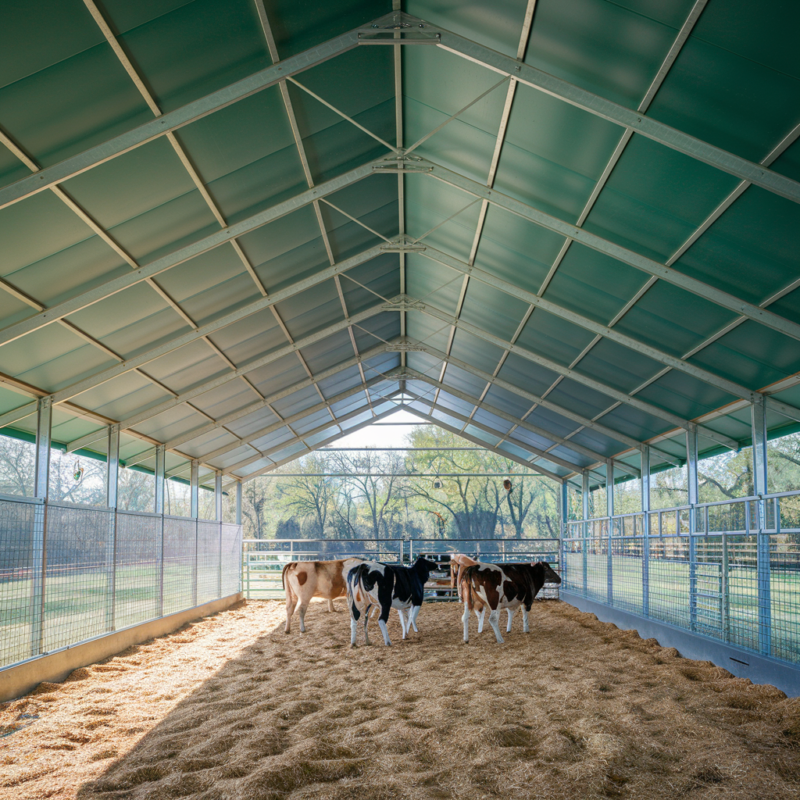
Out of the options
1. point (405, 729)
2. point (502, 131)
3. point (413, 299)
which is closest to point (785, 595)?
point (405, 729)

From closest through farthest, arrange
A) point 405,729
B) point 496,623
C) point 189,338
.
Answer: point 405,729
point 189,338
point 496,623

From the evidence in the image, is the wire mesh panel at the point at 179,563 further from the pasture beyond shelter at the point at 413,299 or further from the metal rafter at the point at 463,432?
the metal rafter at the point at 463,432

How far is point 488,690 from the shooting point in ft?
22.2

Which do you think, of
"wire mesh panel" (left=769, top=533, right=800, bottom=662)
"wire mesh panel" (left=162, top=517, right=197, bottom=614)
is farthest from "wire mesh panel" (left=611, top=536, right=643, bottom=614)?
"wire mesh panel" (left=162, top=517, right=197, bottom=614)

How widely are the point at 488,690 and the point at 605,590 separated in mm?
9268

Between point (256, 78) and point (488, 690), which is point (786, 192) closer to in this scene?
point (256, 78)

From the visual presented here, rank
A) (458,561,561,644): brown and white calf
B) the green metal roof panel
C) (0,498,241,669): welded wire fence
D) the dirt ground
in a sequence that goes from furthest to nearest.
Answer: (458,561,561,644): brown and white calf → (0,498,241,669): welded wire fence → the green metal roof panel → the dirt ground

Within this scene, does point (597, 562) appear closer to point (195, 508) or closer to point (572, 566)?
point (572, 566)

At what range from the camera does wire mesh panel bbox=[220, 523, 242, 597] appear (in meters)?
17.4

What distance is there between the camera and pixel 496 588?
10336 mm

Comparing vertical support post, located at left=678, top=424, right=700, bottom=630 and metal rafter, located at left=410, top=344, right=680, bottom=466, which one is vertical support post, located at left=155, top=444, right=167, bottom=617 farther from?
vertical support post, located at left=678, top=424, right=700, bottom=630

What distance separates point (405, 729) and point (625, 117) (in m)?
5.49

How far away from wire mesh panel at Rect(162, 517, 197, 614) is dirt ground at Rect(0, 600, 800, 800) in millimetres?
3505

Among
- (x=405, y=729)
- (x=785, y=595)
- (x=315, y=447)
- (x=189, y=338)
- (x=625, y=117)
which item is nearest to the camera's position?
(x=405, y=729)
